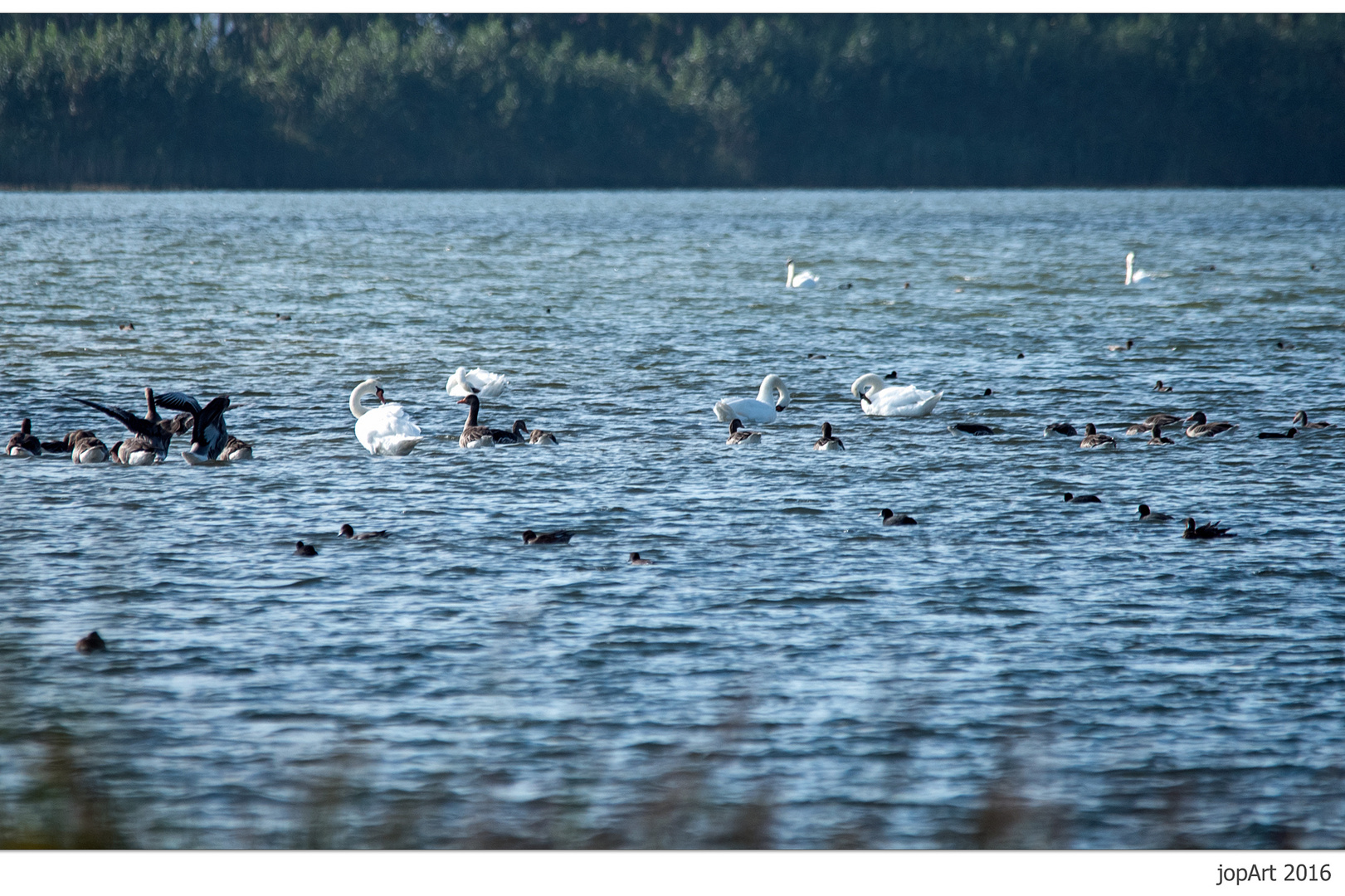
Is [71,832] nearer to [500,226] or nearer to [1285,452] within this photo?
[1285,452]

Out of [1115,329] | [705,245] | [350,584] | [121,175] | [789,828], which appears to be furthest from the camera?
[121,175]

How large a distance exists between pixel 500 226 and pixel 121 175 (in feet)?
169

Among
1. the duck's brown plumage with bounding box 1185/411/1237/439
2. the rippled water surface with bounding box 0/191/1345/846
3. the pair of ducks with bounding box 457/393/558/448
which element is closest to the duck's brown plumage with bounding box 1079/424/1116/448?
the rippled water surface with bounding box 0/191/1345/846

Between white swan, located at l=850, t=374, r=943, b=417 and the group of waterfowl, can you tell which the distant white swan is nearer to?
white swan, located at l=850, t=374, r=943, b=417

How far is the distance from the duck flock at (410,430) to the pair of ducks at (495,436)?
0.01m

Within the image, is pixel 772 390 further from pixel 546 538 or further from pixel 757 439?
pixel 546 538

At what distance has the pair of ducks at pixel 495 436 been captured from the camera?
20312 mm

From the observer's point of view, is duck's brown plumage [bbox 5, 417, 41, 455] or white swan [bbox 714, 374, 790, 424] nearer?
duck's brown plumage [bbox 5, 417, 41, 455]

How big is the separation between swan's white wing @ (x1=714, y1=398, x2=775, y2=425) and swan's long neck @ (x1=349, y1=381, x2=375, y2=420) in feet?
15.8

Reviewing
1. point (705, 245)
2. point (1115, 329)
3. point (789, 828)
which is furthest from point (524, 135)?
point (789, 828)

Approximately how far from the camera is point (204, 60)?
4904 inches

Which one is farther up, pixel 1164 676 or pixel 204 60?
pixel 204 60

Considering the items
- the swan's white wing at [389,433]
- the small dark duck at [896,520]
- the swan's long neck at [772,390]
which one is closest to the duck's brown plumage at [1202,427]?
the swan's long neck at [772,390]

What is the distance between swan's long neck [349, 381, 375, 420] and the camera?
21.4 meters
